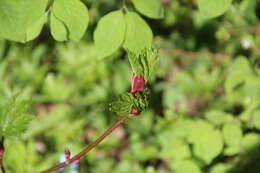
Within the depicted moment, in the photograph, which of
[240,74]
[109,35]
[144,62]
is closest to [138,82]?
[144,62]

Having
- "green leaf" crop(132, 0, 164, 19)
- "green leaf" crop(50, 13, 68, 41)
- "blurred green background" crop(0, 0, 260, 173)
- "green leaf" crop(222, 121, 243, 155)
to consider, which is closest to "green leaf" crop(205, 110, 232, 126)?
"green leaf" crop(222, 121, 243, 155)

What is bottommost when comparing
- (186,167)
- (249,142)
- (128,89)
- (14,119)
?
(128,89)

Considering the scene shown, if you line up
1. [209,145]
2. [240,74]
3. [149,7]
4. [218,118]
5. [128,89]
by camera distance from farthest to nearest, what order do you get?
[128,89] < [240,74] < [218,118] < [209,145] < [149,7]

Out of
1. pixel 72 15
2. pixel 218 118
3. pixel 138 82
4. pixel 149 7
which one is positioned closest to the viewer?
pixel 138 82

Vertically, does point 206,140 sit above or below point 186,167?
above

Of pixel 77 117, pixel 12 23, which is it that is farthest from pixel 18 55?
pixel 12 23

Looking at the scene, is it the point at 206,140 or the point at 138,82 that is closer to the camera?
the point at 138,82

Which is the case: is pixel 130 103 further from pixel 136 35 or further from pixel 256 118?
pixel 256 118

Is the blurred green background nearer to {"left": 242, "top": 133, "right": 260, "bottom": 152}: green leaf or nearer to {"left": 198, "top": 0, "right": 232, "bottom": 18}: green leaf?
{"left": 242, "top": 133, "right": 260, "bottom": 152}: green leaf

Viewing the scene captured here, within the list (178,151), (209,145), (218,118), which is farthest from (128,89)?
(209,145)
